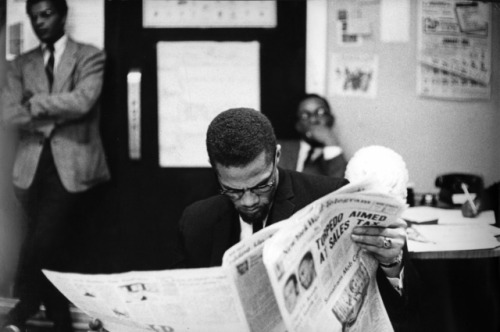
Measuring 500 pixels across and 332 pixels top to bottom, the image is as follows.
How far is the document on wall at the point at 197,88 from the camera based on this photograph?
2.18 meters

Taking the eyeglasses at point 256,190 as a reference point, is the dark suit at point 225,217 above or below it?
below

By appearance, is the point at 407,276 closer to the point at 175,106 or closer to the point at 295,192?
the point at 295,192

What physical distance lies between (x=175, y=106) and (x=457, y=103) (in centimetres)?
112

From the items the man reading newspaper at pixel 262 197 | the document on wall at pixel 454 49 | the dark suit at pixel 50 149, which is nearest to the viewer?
the man reading newspaper at pixel 262 197

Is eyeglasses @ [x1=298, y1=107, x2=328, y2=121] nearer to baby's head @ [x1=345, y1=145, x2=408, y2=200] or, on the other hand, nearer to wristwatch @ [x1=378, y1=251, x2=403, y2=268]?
baby's head @ [x1=345, y1=145, x2=408, y2=200]

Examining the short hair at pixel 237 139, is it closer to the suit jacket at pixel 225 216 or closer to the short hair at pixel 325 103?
the suit jacket at pixel 225 216

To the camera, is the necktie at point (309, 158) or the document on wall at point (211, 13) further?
the necktie at point (309, 158)

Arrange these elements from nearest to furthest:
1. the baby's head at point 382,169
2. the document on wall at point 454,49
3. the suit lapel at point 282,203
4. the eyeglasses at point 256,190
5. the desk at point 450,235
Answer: the eyeglasses at point 256,190 < the suit lapel at point 282,203 < the baby's head at point 382,169 < the desk at point 450,235 < the document on wall at point 454,49

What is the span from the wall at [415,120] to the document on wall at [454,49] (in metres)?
0.03

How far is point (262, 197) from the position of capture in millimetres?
1165

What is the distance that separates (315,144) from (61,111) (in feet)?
3.33

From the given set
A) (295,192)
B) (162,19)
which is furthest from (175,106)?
(295,192)

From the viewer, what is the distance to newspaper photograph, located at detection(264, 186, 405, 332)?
2.67ft

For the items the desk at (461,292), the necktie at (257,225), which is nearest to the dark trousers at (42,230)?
the necktie at (257,225)
